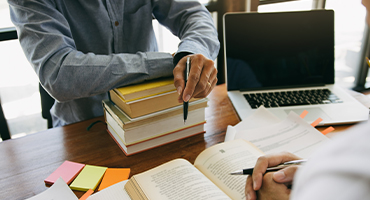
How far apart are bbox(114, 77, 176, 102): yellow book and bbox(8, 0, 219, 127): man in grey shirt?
1.6 inches

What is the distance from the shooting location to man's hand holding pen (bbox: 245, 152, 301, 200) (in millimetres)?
453

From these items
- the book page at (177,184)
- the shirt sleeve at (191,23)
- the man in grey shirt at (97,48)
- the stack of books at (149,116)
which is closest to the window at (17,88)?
the man in grey shirt at (97,48)

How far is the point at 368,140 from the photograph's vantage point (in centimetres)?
16

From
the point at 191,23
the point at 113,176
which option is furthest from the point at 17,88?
the point at 113,176

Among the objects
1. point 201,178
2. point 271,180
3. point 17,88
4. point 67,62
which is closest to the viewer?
point 271,180

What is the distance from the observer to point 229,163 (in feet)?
2.07

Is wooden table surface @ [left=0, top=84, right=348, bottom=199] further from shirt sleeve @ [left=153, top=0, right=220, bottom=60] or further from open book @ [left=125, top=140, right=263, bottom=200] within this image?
shirt sleeve @ [left=153, top=0, right=220, bottom=60]

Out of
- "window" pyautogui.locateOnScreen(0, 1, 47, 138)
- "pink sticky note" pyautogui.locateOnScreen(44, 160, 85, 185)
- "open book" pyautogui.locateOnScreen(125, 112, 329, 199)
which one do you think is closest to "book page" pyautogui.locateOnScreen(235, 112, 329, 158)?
"open book" pyautogui.locateOnScreen(125, 112, 329, 199)

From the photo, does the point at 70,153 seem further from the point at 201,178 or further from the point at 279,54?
the point at 279,54

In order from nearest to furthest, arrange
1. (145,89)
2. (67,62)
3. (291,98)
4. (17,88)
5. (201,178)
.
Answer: (201,178) → (145,89) → (67,62) → (291,98) → (17,88)

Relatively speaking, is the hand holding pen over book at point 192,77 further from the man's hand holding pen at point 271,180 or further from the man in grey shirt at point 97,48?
the man's hand holding pen at point 271,180

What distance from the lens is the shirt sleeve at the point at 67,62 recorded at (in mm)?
832

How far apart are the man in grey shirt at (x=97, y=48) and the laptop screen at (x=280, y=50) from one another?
0.15m

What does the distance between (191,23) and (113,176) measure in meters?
0.74
